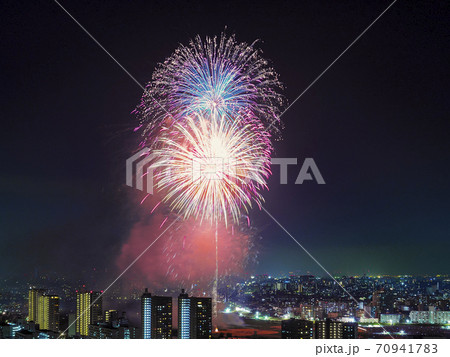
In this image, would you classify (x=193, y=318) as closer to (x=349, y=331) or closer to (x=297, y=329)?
(x=297, y=329)

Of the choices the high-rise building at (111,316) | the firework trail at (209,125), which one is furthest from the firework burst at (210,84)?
the high-rise building at (111,316)

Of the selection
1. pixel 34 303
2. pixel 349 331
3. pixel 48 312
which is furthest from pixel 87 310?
pixel 349 331

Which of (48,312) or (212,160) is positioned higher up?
(212,160)

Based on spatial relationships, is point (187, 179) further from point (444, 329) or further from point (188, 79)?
point (444, 329)

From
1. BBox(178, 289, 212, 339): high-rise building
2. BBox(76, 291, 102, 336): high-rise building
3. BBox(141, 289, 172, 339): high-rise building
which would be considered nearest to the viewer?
BBox(178, 289, 212, 339): high-rise building

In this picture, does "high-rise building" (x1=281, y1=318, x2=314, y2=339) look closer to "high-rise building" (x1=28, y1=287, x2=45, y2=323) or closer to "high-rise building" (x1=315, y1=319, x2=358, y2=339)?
"high-rise building" (x1=315, y1=319, x2=358, y2=339)

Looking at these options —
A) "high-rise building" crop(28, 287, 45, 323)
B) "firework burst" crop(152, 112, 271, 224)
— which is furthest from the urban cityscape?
"firework burst" crop(152, 112, 271, 224)

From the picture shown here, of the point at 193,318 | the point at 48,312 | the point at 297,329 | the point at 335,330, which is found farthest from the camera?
the point at 48,312
